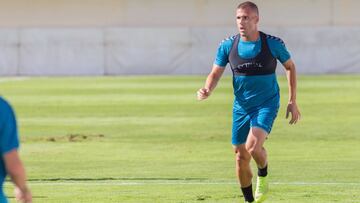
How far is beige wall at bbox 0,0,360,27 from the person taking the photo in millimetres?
48719

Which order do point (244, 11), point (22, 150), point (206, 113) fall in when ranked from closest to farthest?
1. point (244, 11)
2. point (22, 150)
3. point (206, 113)

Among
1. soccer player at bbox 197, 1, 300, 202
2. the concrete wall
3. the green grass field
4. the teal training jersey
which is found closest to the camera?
soccer player at bbox 197, 1, 300, 202

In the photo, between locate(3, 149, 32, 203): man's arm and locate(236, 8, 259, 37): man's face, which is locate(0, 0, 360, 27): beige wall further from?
locate(3, 149, 32, 203): man's arm

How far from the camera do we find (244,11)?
11.5 metres

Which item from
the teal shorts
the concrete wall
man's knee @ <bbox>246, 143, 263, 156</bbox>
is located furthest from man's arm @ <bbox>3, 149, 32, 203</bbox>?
the concrete wall

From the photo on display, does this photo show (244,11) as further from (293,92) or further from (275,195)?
(275,195)

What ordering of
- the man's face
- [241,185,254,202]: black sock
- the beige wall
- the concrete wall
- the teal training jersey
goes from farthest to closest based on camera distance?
the beige wall → the concrete wall → [241,185,254,202]: black sock → the teal training jersey → the man's face

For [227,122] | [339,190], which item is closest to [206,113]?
[227,122]

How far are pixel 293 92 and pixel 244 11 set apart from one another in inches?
43.1

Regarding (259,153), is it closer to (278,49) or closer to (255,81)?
(255,81)

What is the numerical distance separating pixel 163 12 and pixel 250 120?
3916cm

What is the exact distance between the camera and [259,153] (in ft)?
38.7

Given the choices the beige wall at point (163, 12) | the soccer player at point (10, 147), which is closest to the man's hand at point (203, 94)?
the soccer player at point (10, 147)

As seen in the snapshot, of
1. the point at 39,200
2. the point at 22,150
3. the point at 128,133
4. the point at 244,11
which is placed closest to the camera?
the point at 244,11
